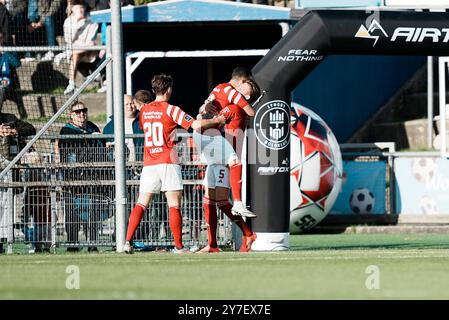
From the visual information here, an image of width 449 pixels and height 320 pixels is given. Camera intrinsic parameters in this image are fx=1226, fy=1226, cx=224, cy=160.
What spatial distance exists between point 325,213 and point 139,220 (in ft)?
20.0

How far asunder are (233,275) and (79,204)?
5.23 metres

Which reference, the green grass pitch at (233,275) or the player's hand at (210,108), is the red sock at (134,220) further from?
the player's hand at (210,108)

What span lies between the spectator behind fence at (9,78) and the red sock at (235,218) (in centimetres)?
441

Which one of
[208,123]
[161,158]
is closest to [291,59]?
[208,123]

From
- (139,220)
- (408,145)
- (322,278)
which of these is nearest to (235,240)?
(139,220)

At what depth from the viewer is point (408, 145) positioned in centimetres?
2366

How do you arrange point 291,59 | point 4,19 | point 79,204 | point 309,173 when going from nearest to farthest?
1. point 291,59
2. point 79,204
3. point 309,173
4. point 4,19

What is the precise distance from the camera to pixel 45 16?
1994cm

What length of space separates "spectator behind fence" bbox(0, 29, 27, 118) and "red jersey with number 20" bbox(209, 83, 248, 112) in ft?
13.9

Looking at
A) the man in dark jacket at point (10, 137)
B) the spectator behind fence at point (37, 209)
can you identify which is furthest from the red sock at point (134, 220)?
the man in dark jacket at point (10, 137)

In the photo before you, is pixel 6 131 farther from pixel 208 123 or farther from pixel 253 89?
pixel 253 89

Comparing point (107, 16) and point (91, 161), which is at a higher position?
point (107, 16)
